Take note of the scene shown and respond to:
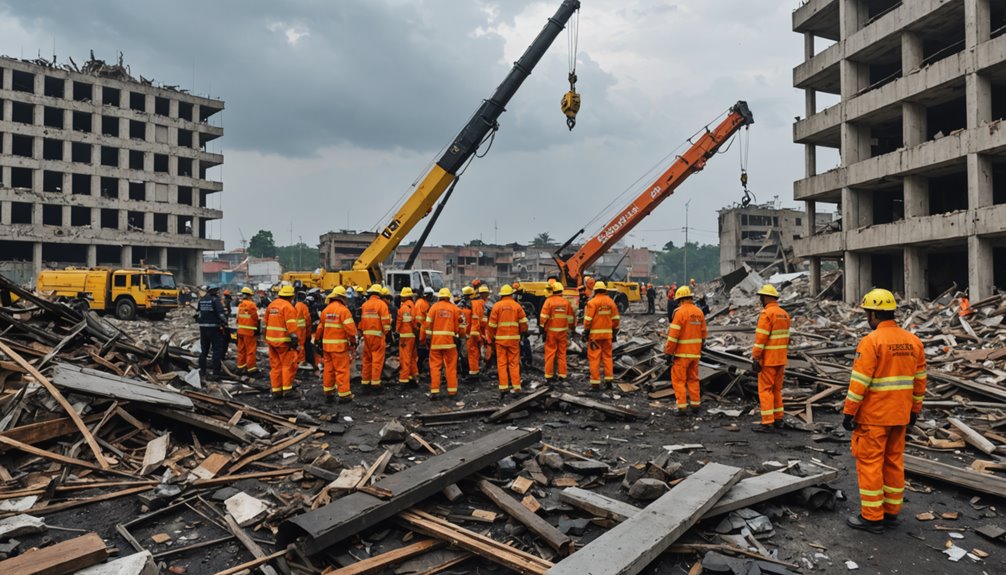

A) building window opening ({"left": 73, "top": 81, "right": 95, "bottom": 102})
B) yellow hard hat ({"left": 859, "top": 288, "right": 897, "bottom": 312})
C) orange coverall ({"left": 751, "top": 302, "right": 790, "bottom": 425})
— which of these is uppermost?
building window opening ({"left": 73, "top": 81, "right": 95, "bottom": 102})

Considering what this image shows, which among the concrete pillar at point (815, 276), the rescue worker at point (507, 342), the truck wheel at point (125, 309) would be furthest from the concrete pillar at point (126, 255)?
the concrete pillar at point (815, 276)

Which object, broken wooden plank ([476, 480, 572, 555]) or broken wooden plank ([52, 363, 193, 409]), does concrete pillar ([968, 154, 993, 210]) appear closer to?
broken wooden plank ([476, 480, 572, 555])

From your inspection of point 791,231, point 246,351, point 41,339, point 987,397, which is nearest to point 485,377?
point 246,351

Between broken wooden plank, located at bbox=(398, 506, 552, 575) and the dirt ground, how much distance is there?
15 cm

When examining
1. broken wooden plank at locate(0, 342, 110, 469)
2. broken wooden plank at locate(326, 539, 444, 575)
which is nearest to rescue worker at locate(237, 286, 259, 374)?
broken wooden plank at locate(0, 342, 110, 469)

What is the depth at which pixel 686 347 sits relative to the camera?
832cm

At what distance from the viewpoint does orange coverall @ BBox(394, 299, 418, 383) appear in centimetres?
1029

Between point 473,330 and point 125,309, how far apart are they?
19517mm

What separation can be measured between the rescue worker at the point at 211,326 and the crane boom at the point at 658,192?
38.0 ft

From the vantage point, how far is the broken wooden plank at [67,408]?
18.8 feet

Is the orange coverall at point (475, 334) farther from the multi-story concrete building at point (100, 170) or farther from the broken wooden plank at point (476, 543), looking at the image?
the multi-story concrete building at point (100, 170)

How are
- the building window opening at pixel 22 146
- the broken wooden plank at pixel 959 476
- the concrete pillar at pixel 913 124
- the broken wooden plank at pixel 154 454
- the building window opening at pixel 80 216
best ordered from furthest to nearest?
1. the building window opening at pixel 80 216
2. the building window opening at pixel 22 146
3. the concrete pillar at pixel 913 124
4. the broken wooden plank at pixel 154 454
5. the broken wooden plank at pixel 959 476

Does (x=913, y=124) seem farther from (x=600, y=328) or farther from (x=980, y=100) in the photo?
(x=600, y=328)

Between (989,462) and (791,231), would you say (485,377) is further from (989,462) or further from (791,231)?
(791,231)
